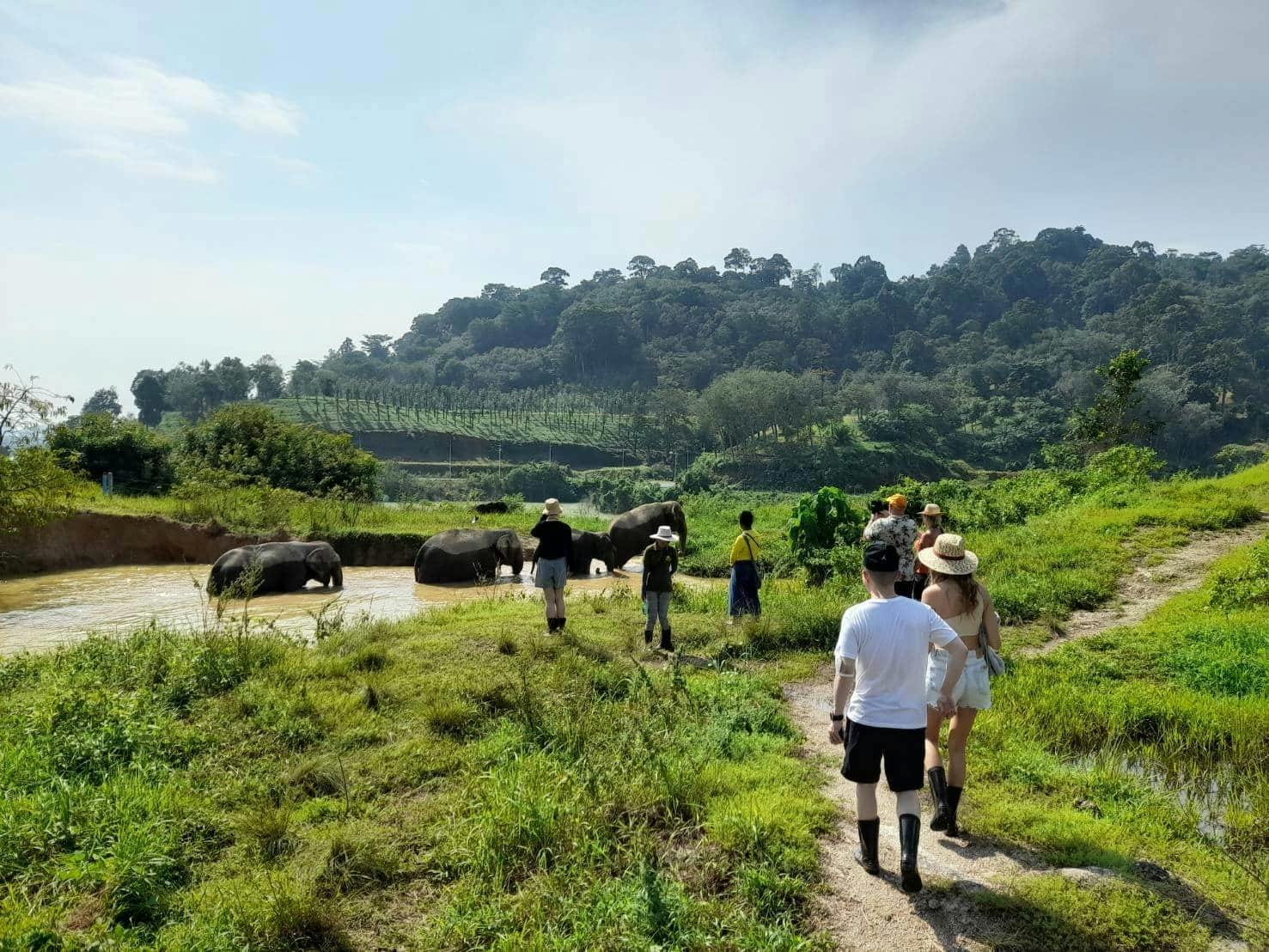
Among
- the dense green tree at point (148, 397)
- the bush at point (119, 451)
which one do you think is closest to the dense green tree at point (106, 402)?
the dense green tree at point (148, 397)

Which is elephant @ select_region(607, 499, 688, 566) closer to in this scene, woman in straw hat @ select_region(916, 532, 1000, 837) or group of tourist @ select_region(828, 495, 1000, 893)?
woman in straw hat @ select_region(916, 532, 1000, 837)

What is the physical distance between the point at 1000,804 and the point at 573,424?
8780 cm

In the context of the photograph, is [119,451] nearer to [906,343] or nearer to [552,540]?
[552,540]

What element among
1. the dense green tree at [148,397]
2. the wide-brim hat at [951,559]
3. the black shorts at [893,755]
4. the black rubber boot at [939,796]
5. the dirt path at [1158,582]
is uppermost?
the dense green tree at [148,397]

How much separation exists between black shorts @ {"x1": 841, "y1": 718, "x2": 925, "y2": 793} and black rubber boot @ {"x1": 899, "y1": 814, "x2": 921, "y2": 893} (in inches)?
6.8

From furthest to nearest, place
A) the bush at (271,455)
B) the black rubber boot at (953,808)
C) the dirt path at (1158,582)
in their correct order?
the bush at (271,455) < the dirt path at (1158,582) < the black rubber boot at (953,808)

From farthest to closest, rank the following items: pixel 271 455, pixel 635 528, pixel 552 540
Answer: pixel 271 455
pixel 635 528
pixel 552 540

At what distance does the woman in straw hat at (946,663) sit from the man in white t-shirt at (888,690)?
673mm

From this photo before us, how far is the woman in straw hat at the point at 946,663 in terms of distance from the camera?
4.78m

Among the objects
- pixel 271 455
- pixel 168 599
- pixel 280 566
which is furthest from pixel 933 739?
pixel 271 455

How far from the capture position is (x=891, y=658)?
4062 millimetres

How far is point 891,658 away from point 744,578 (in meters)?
5.48

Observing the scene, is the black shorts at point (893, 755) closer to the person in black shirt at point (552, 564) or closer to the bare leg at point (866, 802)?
the bare leg at point (866, 802)

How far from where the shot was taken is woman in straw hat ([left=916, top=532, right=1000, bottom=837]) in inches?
188
